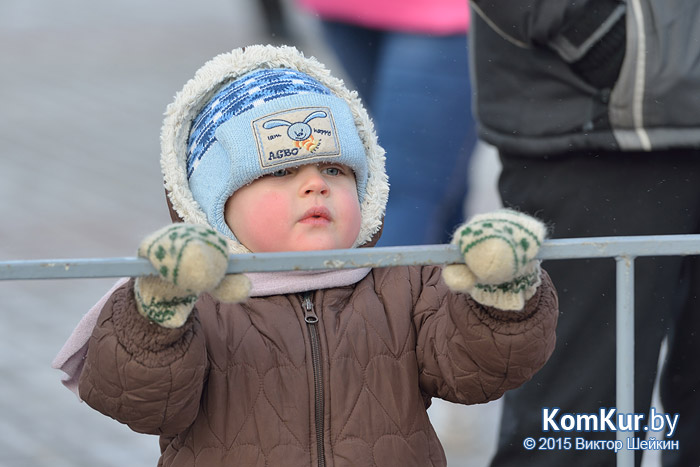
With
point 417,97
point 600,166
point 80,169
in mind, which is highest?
point 80,169

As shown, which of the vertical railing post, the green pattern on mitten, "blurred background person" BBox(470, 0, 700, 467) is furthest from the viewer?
"blurred background person" BBox(470, 0, 700, 467)

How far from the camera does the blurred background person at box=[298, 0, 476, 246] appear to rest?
3.71 meters

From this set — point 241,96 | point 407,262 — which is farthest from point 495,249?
point 241,96

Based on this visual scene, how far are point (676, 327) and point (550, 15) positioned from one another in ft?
2.46

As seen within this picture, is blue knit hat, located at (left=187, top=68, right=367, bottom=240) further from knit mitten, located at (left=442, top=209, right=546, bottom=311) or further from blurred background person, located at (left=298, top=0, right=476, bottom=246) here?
blurred background person, located at (left=298, top=0, right=476, bottom=246)

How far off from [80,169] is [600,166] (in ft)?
15.3

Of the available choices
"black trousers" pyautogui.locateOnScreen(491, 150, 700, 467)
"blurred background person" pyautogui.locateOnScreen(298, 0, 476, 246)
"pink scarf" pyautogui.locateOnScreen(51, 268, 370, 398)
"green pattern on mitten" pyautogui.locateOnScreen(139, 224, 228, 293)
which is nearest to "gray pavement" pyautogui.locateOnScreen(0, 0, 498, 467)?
"blurred background person" pyautogui.locateOnScreen(298, 0, 476, 246)

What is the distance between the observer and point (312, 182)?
6.68 feet

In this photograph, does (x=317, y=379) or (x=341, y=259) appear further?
(x=317, y=379)

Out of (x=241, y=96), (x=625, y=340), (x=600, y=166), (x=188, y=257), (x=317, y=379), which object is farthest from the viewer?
(x=600, y=166)

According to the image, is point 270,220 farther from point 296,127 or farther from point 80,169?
point 80,169

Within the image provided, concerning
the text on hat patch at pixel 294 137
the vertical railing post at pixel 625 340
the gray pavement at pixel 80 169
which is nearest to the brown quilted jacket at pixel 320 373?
the vertical railing post at pixel 625 340

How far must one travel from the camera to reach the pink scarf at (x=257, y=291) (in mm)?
1988

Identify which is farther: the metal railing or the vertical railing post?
the vertical railing post
